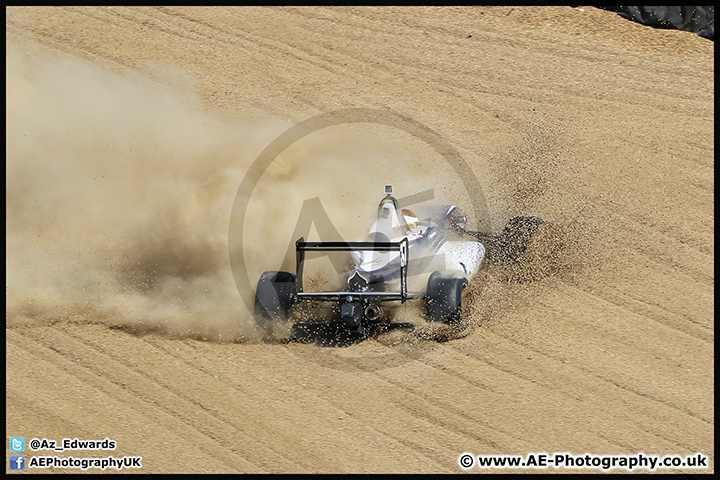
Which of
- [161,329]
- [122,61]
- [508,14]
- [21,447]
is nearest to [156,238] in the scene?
[161,329]

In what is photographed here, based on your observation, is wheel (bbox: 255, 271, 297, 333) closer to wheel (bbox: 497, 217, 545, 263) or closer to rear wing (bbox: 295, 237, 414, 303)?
rear wing (bbox: 295, 237, 414, 303)

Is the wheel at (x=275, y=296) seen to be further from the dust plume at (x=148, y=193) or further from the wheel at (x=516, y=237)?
the wheel at (x=516, y=237)

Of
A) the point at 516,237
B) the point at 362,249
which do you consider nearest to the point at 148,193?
the point at 362,249

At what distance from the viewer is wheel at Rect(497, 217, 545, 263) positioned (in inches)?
392

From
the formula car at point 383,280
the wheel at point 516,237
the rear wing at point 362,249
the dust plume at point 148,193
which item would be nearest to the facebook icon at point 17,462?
the dust plume at point 148,193

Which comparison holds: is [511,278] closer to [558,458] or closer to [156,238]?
[558,458]

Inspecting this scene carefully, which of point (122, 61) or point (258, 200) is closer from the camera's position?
point (258, 200)

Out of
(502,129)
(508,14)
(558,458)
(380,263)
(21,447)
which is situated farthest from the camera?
(508,14)

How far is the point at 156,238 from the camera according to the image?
1011 centimetres

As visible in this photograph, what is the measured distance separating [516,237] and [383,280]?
2.34 metres

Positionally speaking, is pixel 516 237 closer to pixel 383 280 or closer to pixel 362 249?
pixel 383 280

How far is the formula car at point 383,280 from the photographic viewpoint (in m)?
8.55

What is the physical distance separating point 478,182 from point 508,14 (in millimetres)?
4838

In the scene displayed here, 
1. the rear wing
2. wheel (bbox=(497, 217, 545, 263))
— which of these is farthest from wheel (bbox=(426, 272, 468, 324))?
wheel (bbox=(497, 217, 545, 263))
